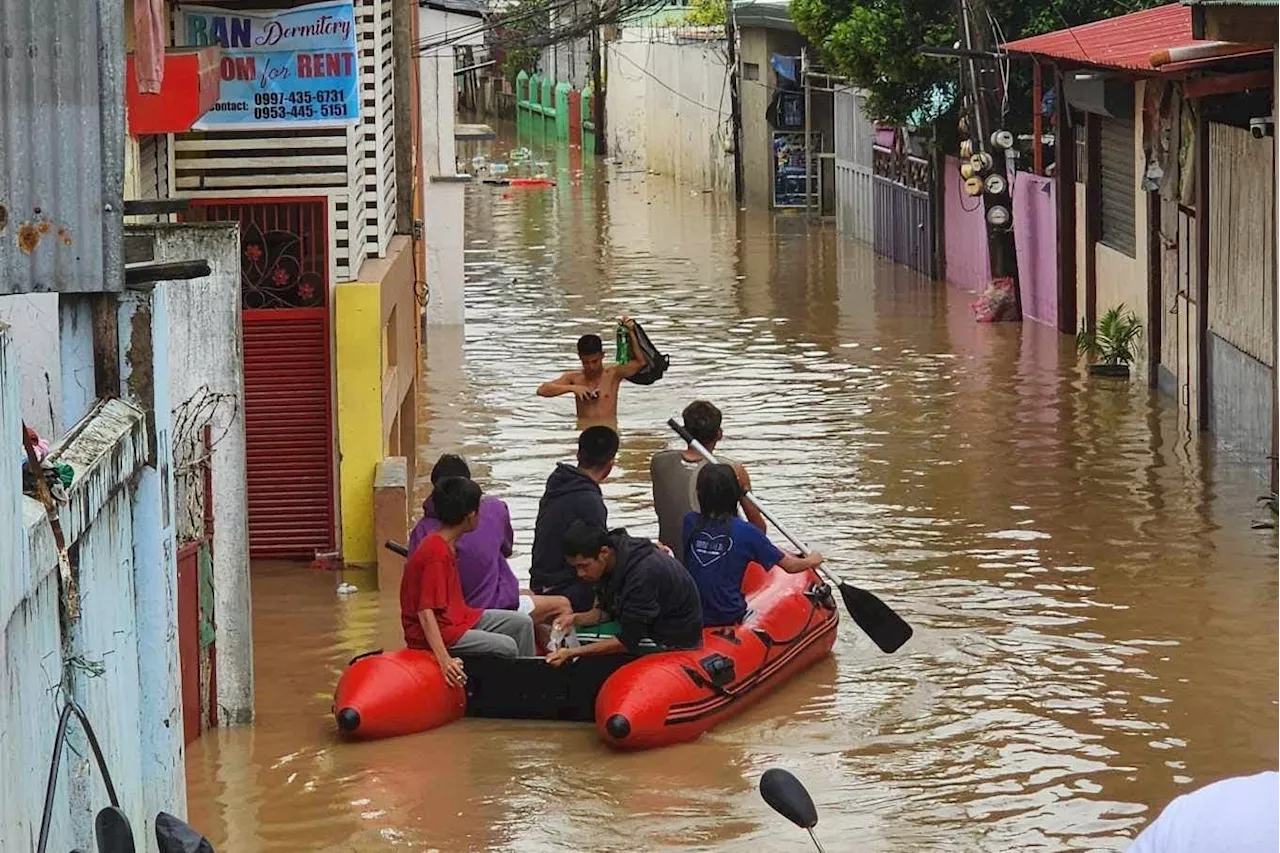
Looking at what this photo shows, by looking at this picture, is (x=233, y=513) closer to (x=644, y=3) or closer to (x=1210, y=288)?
(x=1210, y=288)

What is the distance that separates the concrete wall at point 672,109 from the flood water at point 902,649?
19.8 metres

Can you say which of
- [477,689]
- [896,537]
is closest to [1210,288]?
[896,537]

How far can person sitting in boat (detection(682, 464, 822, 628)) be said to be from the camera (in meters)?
10.8

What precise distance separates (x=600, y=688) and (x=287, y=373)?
4.38 metres

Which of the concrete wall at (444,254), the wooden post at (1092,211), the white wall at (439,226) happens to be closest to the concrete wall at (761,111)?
the white wall at (439,226)

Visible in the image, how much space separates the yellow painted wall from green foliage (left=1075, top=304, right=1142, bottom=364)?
886 centimetres

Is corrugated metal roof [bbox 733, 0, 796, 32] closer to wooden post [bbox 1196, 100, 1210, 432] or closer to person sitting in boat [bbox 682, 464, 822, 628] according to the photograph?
wooden post [bbox 1196, 100, 1210, 432]

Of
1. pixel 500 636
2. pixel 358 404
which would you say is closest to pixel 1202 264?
pixel 358 404

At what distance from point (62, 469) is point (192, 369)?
4.27 metres

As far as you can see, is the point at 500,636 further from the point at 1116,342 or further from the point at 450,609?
the point at 1116,342

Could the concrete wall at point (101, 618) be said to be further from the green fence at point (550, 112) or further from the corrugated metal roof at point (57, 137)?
the green fence at point (550, 112)

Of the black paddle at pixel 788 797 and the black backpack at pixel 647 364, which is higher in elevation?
the black backpack at pixel 647 364

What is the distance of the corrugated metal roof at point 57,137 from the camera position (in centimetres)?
673

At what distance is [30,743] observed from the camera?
18.6 feet
